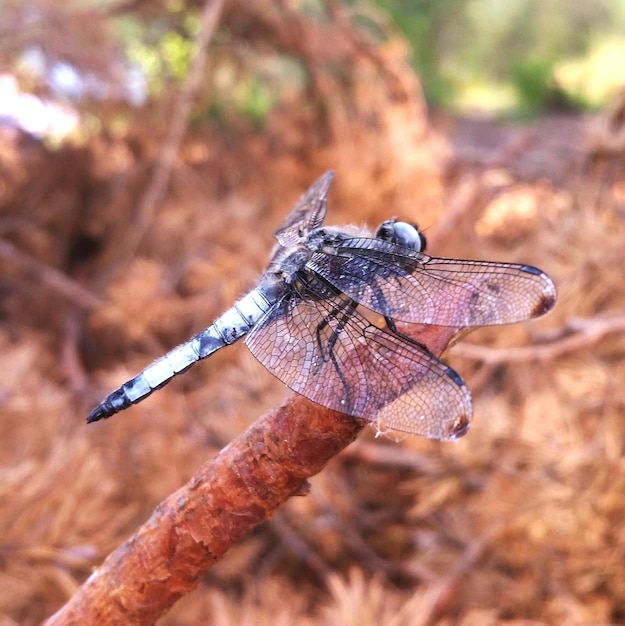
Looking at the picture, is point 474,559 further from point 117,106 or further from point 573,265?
point 117,106

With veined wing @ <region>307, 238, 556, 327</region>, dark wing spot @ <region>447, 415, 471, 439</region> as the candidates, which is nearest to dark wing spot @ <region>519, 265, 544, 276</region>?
veined wing @ <region>307, 238, 556, 327</region>

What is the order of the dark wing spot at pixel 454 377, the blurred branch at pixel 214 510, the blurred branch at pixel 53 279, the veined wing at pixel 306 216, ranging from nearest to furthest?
the blurred branch at pixel 214 510, the dark wing spot at pixel 454 377, the veined wing at pixel 306 216, the blurred branch at pixel 53 279

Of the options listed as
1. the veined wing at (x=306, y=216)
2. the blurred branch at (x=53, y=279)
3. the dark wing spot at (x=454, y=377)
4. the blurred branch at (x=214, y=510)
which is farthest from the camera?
the blurred branch at (x=53, y=279)

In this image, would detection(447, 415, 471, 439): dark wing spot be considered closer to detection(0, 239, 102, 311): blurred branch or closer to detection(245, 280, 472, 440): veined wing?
detection(245, 280, 472, 440): veined wing

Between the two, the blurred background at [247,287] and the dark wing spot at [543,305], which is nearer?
the dark wing spot at [543,305]

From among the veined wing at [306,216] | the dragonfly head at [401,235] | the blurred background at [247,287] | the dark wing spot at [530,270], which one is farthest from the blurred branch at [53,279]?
the dark wing spot at [530,270]

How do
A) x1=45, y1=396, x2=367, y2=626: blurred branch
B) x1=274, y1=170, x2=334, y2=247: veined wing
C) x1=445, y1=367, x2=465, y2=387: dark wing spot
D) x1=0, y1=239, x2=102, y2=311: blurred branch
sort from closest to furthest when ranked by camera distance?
x1=45, y1=396, x2=367, y2=626: blurred branch, x1=445, y1=367, x2=465, y2=387: dark wing spot, x1=274, y1=170, x2=334, y2=247: veined wing, x1=0, y1=239, x2=102, y2=311: blurred branch

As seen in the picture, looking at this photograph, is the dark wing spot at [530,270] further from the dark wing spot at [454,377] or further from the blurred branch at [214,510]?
the blurred branch at [214,510]
